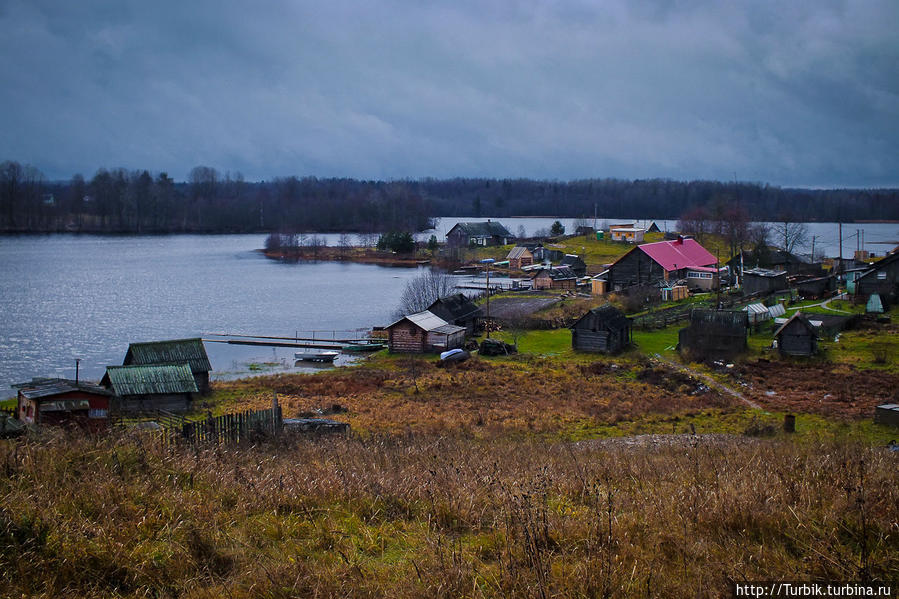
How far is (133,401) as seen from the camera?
25.5 metres

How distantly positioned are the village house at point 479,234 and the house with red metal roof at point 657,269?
44.1 m

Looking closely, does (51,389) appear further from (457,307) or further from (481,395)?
(457,307)

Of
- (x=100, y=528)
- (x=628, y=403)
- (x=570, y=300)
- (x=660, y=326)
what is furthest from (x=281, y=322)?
(x=100, y=528)

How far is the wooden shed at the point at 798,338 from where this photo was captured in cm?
3084

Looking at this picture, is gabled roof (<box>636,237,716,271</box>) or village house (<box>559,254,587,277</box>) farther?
village house (<box>559,254,587,277</box>)

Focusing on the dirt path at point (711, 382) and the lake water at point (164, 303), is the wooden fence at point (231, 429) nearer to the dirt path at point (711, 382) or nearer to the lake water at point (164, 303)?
the dirt path at point (711, 382)

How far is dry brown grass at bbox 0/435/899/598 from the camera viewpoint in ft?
13.8

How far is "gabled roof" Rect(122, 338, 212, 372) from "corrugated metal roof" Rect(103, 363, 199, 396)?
1.45m

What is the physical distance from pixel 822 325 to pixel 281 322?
108ft

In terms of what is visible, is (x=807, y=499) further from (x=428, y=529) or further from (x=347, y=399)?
(x=347, y=399)

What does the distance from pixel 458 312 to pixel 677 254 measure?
80.3ft

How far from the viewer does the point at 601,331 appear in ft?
116

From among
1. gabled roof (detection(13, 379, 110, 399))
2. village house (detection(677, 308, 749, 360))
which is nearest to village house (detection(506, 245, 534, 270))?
village house (detection(677, 308, 749, 360))

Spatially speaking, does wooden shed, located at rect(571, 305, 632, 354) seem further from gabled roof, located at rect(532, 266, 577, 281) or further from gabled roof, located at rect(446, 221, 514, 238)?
gabled roof, located at rect(446, 221, 514, 238)
